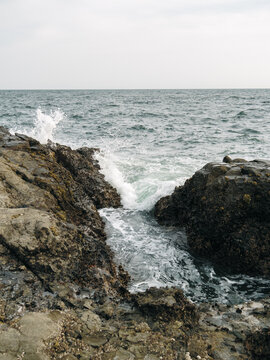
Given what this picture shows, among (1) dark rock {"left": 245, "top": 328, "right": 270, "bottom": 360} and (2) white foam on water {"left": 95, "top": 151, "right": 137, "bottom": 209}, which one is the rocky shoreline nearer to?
(1) dark rock {"left": 245, "top": 328, "right": 270, "bottom": 360}

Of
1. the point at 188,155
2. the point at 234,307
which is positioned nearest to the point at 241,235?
the point at 234,307

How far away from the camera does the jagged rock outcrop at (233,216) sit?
628 cm

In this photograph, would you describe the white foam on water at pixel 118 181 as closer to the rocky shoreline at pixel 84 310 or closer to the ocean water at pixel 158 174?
the ocean water at pixel 158 174

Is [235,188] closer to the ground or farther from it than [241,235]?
farther from it

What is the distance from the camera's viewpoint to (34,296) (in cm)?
398

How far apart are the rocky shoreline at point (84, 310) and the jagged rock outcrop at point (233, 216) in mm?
1609

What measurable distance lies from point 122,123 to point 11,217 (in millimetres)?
22872

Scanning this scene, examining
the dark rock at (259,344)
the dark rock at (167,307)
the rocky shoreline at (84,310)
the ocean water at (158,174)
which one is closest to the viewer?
the rocky shoreline at (84,310)

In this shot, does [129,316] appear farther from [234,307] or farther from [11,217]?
[11,217]

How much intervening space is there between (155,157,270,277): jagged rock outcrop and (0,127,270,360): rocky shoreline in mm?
1609

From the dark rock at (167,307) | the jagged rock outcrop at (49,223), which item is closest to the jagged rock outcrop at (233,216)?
the jagged rock outcrop at (49,223)

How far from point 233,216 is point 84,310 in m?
4.19

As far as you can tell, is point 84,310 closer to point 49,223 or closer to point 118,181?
point 49,223

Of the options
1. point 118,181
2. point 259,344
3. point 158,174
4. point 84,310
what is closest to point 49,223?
point 84,310
